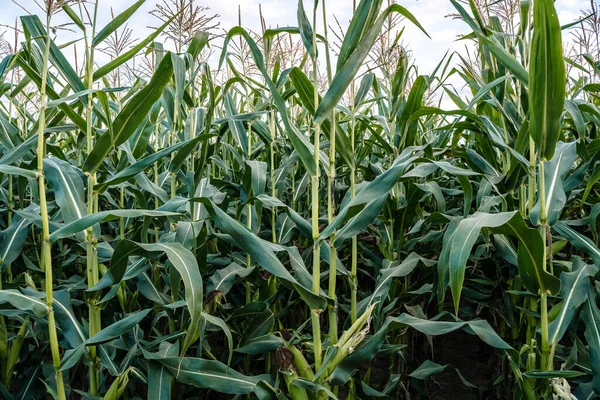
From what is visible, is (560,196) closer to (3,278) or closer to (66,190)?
(66,190)

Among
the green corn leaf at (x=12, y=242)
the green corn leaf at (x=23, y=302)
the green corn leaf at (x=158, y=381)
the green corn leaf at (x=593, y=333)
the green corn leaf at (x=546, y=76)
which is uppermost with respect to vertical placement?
the green corn leaf at (x=546, y=76)

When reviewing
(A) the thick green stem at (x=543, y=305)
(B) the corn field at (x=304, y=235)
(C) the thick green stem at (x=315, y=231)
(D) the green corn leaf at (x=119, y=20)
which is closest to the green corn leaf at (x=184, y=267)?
(B) the corn field at (x=304, y=235)

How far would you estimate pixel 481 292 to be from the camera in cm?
226

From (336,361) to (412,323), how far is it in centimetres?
27

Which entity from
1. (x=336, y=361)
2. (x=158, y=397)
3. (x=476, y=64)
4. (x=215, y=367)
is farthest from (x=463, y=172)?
(x=476, y=64)

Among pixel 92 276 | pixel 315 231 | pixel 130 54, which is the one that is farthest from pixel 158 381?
pixel 130 54

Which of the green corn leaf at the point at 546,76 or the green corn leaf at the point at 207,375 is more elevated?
the green corn leaf at the point at 546,76

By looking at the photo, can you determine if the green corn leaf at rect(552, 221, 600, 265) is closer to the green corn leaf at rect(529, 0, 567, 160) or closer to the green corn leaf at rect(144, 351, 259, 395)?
the green corn leaf at rect(529, 0, 567, 160)

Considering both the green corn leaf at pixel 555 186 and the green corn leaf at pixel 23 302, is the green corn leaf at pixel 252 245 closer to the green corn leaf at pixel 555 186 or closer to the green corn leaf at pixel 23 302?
the green corn leaf at pixel 23 302

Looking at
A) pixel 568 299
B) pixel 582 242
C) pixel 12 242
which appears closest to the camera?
pixel 568 299

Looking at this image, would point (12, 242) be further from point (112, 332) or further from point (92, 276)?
point (112, 332)

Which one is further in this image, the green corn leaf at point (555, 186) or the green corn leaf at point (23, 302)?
the green corn leaf at point (555, 186)

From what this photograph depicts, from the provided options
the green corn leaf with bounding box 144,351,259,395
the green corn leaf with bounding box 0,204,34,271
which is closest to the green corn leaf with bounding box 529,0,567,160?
the green corn leaf with bounding box 144,351,259,395

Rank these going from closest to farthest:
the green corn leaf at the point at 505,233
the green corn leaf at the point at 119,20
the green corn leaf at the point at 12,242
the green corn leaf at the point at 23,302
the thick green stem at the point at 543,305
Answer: the green corn leaf at the point at 505,233, the green corn leaf at the point at 23,302, the thick green stem at the point at 543,305, the green corn leaf at the point at 119,20, the green corn leaf at the point at 12,242
